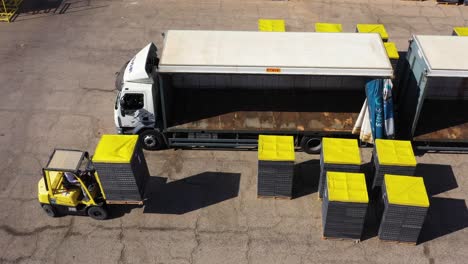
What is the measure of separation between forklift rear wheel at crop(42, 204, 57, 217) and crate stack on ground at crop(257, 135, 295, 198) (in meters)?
6.47

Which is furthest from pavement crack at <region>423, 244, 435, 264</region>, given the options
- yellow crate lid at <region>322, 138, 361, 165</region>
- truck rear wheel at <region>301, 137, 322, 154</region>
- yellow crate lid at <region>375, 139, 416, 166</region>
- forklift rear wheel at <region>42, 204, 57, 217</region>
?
forklift rear wheel at <region>42, 204, 57, 217</region>

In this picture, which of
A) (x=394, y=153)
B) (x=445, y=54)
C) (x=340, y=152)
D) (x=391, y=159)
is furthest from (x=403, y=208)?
(x=445, y=54)

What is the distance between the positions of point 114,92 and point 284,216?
31.9 ft

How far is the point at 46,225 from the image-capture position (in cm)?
1401

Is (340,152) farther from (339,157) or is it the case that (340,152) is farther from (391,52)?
(391,52)

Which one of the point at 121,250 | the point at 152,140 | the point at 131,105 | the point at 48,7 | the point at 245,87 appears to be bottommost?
the point at 121,250

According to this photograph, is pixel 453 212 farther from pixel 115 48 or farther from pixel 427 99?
pixel 115 48

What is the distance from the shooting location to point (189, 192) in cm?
1505

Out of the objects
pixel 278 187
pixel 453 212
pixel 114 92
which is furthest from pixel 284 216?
pixel 114 92

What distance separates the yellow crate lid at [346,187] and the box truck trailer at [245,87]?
3.00 m

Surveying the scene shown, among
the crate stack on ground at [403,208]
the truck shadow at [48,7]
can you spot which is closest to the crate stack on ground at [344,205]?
the crate stack on ground at [403,208]

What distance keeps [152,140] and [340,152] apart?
22.1ft

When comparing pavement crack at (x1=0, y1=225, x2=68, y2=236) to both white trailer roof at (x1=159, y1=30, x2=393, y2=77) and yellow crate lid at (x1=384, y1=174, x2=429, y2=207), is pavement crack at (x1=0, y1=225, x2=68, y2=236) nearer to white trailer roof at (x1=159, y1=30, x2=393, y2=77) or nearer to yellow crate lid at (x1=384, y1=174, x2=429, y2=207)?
white trailer roof at (x1=159, y1=30, x2=393, y2=77)

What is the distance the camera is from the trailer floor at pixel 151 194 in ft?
43.0
